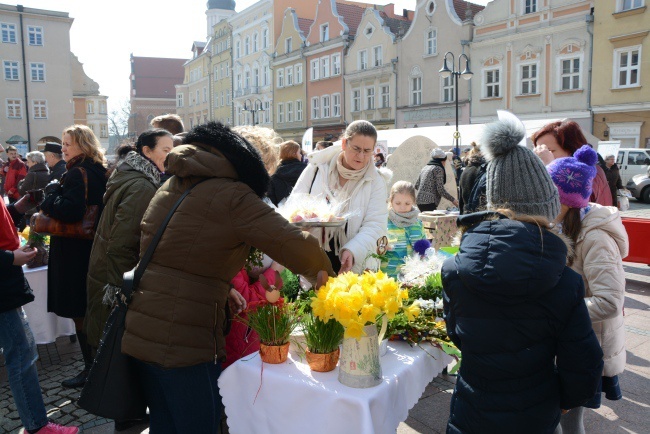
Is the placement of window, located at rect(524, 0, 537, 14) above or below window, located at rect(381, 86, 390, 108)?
above

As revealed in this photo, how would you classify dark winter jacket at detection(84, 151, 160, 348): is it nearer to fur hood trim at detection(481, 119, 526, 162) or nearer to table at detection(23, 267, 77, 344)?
table at detection(23, 267, 77, 344)

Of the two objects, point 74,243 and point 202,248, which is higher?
point 202,248

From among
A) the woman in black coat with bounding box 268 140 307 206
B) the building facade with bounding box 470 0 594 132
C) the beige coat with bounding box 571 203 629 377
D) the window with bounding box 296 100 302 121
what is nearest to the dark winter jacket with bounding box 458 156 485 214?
the woman in black coat with bounding box 268 140 307 206

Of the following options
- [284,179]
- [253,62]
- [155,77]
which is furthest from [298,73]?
[155,77]

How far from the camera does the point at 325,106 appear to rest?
1436 inches

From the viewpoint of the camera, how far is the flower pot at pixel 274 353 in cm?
237

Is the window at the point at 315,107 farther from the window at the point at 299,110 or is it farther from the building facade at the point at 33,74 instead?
the building facade at the point at 33,74

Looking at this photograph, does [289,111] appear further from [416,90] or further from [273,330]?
[273,330]

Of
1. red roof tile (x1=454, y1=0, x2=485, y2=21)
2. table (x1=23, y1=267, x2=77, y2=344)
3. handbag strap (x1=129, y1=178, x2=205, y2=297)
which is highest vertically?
red roof tile (x1=454, y1=0, x2=485, y2=21)

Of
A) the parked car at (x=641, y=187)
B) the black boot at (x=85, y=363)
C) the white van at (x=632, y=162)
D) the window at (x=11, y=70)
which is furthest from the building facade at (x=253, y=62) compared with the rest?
the black boot at (x=85, y=363)

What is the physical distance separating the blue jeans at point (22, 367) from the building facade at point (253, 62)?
39622mm

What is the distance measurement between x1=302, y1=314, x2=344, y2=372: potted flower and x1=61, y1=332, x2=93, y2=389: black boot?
2.67 metres

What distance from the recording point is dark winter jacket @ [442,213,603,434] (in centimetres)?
183

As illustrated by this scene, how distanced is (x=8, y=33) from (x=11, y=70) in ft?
9.07
